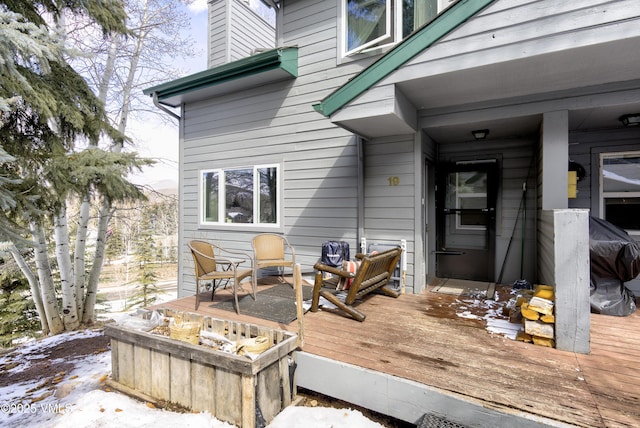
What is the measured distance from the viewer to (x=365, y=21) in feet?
16.4

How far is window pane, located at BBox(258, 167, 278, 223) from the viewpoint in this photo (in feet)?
19.6

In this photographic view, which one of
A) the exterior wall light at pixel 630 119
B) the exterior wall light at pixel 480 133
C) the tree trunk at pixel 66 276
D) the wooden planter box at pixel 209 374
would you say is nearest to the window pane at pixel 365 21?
the exterior wall light at pixel 480 133

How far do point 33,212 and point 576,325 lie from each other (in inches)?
184

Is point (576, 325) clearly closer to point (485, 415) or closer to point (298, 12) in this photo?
point (485, 415)

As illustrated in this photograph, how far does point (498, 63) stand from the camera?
3105 mm

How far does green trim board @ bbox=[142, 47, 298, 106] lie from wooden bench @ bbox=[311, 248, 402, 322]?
3594mm

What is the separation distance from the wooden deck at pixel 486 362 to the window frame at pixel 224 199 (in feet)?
8.33

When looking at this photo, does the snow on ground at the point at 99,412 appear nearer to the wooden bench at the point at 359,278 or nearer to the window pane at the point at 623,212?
the wooden bench at the point at 359,278

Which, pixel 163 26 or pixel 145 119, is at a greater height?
pixel 163 26

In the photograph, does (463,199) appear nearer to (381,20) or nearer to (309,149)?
(309,149)

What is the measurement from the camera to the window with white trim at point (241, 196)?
6043mm

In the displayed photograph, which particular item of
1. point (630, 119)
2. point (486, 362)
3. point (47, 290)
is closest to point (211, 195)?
point (47, 290)

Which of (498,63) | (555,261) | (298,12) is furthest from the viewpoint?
(298,12)

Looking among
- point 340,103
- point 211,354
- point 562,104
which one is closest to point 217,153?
point 340,103
